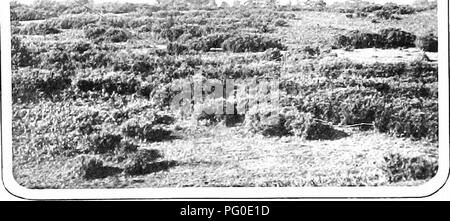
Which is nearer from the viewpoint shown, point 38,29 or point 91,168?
point 91,168

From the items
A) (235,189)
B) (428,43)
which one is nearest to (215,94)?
(235,189)

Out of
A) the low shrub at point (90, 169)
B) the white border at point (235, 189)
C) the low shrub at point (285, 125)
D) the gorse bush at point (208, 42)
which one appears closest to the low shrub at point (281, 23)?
the gorse bush at point (208, 42)

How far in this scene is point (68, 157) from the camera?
4.43 m

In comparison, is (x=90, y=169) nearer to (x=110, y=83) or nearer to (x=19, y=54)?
(x=110, y=83)

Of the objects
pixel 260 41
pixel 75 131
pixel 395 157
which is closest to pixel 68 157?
pixel 75 131

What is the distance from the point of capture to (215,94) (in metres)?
4.39

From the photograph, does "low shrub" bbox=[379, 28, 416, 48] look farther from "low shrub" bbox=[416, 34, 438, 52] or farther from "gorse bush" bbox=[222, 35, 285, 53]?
"gorse bush" bbox=[222, 35, 285, 53]

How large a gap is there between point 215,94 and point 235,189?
0.67 meters

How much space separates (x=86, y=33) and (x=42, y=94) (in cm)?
54

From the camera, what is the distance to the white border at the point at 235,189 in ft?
13.7

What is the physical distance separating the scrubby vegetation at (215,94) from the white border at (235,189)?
58 mm

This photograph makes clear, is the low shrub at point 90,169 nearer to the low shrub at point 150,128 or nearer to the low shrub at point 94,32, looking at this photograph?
the low shrub at point 150,128
